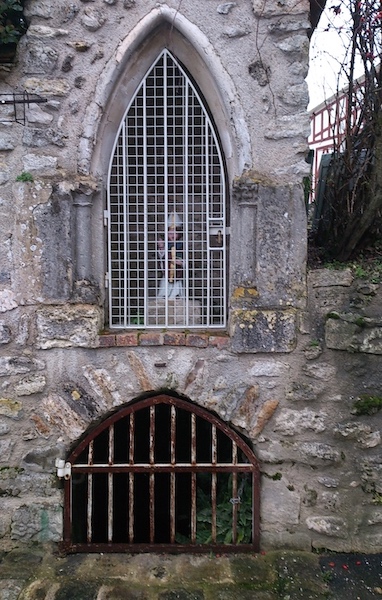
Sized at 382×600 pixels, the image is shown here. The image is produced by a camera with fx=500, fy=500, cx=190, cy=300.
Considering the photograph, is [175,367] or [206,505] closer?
[175,367]

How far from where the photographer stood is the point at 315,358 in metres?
3.38

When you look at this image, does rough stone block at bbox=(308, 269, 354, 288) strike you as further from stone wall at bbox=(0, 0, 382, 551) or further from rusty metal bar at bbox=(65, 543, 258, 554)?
rusty metal bar at bbox=(65, 543, 258, 554)

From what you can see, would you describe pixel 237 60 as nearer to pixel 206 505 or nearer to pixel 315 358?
pixel 315 358

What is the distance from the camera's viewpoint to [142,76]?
3564 millimetres

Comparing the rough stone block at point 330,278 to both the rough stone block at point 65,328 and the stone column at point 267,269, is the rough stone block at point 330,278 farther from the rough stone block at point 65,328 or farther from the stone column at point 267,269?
the rough stone block at point 65,328

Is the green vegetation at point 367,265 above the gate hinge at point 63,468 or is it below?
above

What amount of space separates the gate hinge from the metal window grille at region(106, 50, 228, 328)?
1024 millimetres

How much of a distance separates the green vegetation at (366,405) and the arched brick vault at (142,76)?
1741 millimetres

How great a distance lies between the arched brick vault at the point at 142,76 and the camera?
10.9 ft

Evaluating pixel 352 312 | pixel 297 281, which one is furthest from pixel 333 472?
pixel 297 281

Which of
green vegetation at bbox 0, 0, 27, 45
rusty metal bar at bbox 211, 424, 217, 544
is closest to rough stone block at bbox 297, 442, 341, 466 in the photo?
rusty metal bar at bbox 211, 424, 217, 544

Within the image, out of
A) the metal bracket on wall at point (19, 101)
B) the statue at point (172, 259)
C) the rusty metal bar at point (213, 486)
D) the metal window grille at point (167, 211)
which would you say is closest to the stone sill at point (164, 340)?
the metal window grille at point (167, 211)

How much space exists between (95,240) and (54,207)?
0.36m

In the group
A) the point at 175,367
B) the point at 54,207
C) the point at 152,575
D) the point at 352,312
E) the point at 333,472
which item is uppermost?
the point at 54,207
